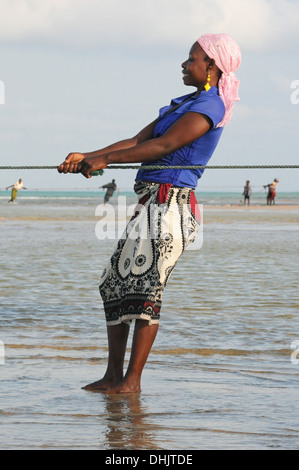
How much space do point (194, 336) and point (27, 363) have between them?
1443mm

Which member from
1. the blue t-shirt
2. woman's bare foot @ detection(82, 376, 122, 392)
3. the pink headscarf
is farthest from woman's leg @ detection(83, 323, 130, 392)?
the pink headscarf

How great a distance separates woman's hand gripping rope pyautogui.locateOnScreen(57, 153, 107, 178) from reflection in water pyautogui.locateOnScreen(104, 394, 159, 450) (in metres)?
1.15

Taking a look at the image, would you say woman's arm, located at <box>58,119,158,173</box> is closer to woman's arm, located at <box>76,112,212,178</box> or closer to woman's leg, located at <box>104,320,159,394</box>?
woman's arm, located at <box>76,112,212,178</box>

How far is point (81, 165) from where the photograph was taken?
4.50 metres

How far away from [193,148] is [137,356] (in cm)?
110

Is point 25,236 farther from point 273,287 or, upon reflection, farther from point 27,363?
point 27,363

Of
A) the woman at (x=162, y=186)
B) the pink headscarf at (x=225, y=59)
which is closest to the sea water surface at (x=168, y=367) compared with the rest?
the woman at (x=162, y=186)

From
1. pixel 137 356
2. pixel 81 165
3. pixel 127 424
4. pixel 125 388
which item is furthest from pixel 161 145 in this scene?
pixel 127 424

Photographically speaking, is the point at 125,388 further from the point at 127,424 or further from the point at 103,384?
the point at 127,424

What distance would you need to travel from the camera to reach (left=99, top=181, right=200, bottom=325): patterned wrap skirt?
4.47 meters

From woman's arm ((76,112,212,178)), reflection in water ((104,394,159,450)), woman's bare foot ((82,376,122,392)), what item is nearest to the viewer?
reflection in water ((104,394,159,450))

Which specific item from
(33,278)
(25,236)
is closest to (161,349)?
(33,278)

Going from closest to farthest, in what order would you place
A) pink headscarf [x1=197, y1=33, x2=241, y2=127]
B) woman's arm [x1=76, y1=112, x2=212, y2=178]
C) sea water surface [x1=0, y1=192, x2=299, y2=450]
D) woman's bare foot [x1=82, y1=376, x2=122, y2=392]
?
1. sea water surface [x1=0, y1=192, x2=299, y2=450]
2. woman's arm [x1=76, y1=112, x2=212, y2=178]
3. pink headscarf [x1=197, y1=33, x2=241, y2=127]
4. woman's bare foot [x1=82, y1=376, x2=122, y2=392]

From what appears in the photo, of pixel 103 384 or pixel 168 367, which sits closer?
pixel 103 384
